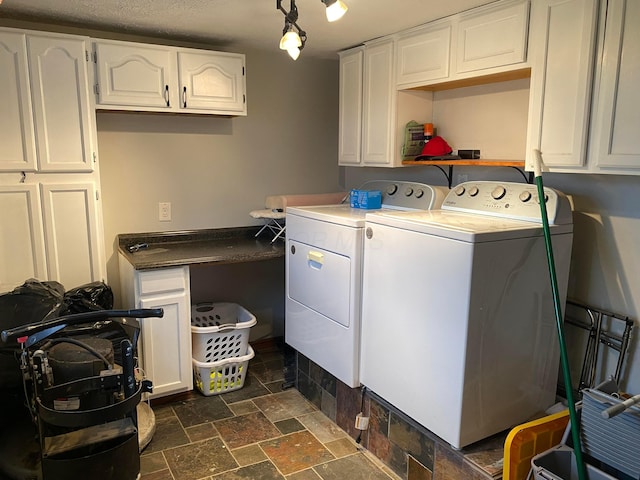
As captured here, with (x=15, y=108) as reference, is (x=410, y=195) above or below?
below

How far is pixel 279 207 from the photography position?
3.32 metres

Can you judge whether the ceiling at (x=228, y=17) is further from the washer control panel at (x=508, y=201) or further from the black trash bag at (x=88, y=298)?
the black trash bag at (x=88, y=298)

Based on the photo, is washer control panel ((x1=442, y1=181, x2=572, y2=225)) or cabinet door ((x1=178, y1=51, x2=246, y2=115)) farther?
cabinet door ((x1=178, y1=51, x2=246, y2=115))

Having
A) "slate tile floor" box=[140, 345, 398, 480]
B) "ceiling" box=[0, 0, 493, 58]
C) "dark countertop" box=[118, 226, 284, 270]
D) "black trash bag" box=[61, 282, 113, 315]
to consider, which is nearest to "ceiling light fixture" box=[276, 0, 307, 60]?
"ceiling" box=[0, 0, 493, 58]

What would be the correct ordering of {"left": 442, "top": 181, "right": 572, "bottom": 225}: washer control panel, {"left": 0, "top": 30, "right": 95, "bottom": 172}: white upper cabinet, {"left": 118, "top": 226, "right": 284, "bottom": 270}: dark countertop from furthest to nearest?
{"left": 118, "top": 226, "right": 284, "bottom": 270}: dark countertop → {"left": 0, "top": 30, "right": 95, "bottom": 172}: white upper cabinet → {"left": 442, "top": 181, "right": 572, "bottom": 225}: washer control panel

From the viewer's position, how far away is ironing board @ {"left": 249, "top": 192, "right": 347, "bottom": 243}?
320 centimetres

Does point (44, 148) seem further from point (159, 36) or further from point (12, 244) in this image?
point (159, 36)

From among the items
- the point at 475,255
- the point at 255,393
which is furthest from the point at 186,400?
the point at 475,255

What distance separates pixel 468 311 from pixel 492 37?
1245mm

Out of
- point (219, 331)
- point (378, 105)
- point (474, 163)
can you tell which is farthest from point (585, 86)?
point (219, 331)

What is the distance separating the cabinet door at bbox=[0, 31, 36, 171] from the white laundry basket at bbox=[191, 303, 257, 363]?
1242 mm

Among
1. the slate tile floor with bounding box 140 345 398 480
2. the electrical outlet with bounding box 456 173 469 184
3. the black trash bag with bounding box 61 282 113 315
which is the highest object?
the electrical outlet with bounding box 456 173 469 184

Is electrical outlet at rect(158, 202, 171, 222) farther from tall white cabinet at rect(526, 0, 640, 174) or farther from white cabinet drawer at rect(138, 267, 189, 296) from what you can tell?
tall white cabinet at rect(526, 0, 640, 174)

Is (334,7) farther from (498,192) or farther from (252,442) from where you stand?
(252,442)
